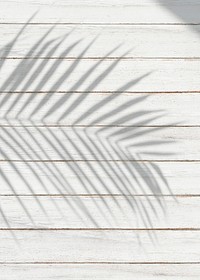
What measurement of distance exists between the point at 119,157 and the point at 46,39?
15.9 inches

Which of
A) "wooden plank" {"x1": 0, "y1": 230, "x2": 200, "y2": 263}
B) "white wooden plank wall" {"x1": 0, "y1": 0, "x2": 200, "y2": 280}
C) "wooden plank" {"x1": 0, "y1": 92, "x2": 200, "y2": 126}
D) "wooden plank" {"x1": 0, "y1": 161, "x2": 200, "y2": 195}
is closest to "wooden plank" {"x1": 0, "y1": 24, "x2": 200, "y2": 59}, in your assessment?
"white wooden plank wall" {"x1": 0, "y1": 0, "x2": 200, "y2": 280}

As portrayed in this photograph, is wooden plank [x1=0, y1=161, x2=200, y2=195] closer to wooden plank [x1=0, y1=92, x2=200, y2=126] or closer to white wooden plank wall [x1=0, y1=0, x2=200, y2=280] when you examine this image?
white wooden plank wall [x1=0, y1=0, x2=200, y2=280]

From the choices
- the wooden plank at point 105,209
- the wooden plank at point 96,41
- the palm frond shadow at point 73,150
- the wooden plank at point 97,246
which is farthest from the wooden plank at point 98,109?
the wooden plank at point 97,246

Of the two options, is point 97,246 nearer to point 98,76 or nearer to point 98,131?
point 98,131

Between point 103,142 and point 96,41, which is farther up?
point 96,41

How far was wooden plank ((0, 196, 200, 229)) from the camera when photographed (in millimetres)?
1558

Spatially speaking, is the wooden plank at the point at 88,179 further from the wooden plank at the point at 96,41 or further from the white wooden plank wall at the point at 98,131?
the wooden plank at the point at 96,41

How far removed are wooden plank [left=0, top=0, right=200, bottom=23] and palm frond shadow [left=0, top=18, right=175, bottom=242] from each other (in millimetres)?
72

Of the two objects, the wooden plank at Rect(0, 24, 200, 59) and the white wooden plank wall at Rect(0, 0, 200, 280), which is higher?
the wooden plank at Rect(0, 24, 200, 59)

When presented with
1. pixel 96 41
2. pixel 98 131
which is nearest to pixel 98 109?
pixel 98 131

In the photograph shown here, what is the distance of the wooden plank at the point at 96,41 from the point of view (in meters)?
1.56

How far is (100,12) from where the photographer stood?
157 cm

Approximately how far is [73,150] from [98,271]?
0.36 meters

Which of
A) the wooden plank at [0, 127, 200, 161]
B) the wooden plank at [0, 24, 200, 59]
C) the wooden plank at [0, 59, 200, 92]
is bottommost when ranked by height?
the wooden plank at [0, 127, 200, 161]
